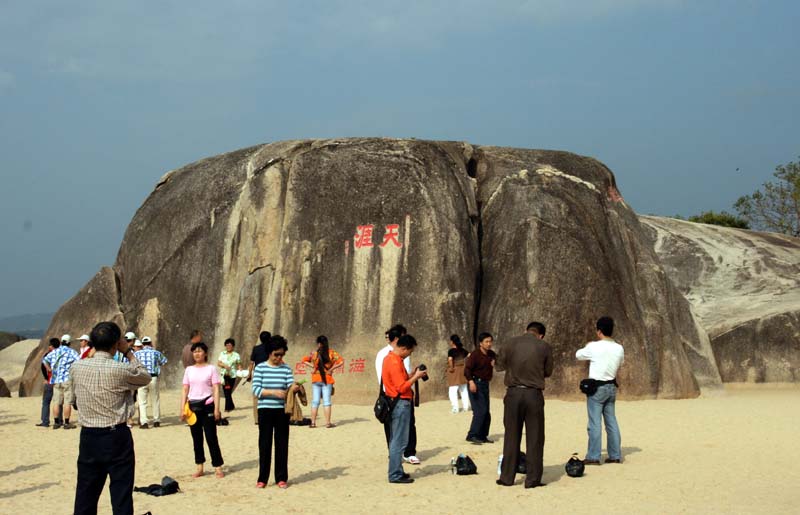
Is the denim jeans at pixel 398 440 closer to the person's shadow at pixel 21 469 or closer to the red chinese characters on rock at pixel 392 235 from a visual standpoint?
the person's shadow at pixel 21 469

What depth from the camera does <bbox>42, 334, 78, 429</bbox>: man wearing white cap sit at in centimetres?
1586

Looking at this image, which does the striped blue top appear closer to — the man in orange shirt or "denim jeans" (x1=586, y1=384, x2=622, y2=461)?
the man in orange shirt

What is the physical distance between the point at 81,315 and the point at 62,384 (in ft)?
25.4

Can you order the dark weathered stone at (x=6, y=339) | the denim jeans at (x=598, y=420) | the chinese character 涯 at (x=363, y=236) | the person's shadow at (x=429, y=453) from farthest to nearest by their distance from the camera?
the dark weathered stone at (x=6, y=339) < the chinese character 涯 at (x=363, y=236) < the person's shadow at (x=429, y=453) < the denim jeans at (x=598, y=420)

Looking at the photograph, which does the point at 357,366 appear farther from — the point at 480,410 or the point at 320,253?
the point at 480,410

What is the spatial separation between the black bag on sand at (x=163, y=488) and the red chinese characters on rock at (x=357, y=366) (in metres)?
9.14

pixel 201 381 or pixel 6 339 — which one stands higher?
pixel 6 339

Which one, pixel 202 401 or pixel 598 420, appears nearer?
pixel 202 401

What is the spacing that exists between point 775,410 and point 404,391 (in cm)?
1017

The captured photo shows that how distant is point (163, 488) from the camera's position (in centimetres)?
991

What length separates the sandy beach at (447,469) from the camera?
9.27 meters

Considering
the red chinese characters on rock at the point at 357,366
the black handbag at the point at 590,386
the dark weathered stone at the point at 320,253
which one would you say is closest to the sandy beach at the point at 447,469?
the black handbag at the point at 590,386

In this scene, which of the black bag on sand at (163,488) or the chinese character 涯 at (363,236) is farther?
the chinese character 涯 at (363,236)

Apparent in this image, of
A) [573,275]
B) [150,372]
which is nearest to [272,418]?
[150,372]
